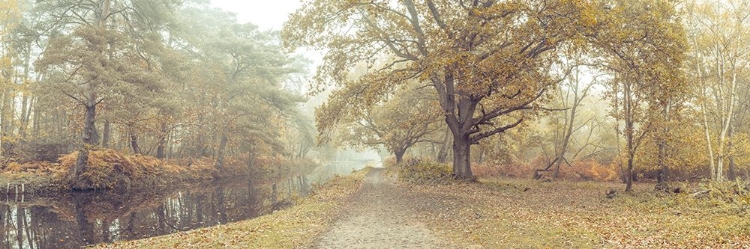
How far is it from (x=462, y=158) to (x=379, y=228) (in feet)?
38.7

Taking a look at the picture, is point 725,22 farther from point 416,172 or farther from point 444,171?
point 416,172

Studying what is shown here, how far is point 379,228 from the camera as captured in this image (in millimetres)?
11367

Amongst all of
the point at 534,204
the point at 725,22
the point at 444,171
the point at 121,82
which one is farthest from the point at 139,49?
the point at 725,22

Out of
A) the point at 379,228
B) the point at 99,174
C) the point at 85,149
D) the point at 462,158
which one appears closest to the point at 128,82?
the point at 85,149

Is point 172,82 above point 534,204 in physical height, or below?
above

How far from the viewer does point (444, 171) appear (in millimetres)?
23969

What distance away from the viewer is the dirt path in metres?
9.66

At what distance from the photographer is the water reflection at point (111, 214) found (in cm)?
1291

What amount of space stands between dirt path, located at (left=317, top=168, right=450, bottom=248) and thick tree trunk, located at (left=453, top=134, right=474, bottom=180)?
627 cm

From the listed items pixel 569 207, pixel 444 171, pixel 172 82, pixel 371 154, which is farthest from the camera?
pixel 371 154

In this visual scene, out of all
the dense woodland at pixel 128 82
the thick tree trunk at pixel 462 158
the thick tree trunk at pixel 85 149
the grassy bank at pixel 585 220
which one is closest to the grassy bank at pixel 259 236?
the grassy bank at pixel 585 220

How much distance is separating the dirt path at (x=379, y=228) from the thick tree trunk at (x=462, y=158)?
6275 mm

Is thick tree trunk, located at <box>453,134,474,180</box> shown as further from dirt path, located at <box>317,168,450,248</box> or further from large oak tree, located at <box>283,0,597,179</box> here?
dirt path, located at <box>317,168,450,248</box>

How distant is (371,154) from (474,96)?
17611cm
